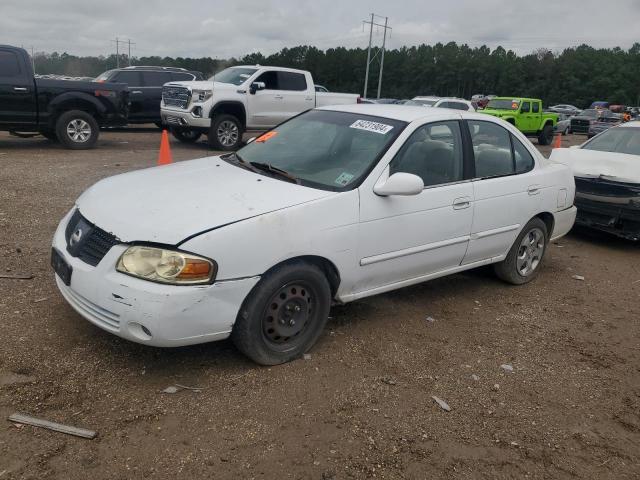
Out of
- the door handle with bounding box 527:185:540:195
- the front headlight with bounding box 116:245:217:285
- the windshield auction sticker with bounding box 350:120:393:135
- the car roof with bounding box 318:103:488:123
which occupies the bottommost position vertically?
the front headlight with bounding box 116:245:217:285

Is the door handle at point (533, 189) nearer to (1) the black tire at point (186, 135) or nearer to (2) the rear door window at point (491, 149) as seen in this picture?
(2) the rear door window at point (491, 149)

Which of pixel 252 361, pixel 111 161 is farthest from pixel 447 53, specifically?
Answer: pixel 252 361

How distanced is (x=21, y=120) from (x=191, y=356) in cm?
941

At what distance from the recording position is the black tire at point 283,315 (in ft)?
10.8

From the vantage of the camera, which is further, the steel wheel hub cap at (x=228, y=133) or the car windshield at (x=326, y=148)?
the steel wheel hub cap at (x=228, y=133)

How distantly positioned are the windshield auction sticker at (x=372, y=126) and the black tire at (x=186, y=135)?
1028 centimetres

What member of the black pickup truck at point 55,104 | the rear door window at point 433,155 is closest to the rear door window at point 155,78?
the black pickup truck at point 55,104

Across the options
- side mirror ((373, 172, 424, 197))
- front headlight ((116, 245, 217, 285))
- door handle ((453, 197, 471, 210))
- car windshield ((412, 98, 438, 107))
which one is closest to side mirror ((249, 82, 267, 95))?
car windshield ((412, 98, 438, 107))

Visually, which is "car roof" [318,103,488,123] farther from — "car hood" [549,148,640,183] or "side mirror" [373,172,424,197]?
"car hood" [549,148,640,183]

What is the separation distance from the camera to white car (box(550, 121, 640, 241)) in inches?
264

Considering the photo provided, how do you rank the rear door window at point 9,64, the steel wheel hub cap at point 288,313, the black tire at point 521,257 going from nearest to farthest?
the steel wheel hub cap at point 288,313, the black tire at point 521,257, the rear door window at point 9,64

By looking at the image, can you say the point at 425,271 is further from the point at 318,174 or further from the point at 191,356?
the point at 191,356

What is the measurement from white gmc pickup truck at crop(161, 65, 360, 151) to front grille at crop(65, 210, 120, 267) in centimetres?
962

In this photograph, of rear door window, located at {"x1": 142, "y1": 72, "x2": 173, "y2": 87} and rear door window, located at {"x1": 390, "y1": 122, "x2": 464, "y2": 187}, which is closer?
rear door window, located at {"x1": 390, "y1": 122, "x2": 464, "y2": 187}
